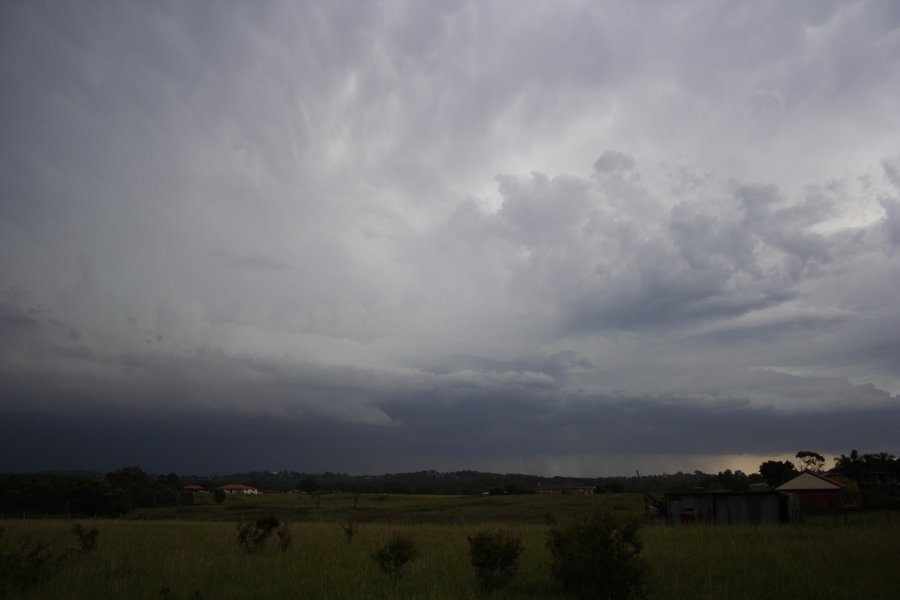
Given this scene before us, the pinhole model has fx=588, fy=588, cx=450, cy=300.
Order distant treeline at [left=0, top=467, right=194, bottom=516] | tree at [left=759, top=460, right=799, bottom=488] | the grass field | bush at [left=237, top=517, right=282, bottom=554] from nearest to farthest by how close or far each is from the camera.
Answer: the grass field, bush at [left=237, top=517, right=282, bottom=554], distant treeline at [left=0, top=467, right=194, bottom=516], tree at [left=759, top=460, right=799, bottom=488]

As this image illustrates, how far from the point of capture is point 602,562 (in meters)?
9.80

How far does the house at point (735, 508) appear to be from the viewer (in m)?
30.3

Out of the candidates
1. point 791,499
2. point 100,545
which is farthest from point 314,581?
point 791,499

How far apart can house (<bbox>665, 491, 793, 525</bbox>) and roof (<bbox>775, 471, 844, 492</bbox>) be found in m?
20.1

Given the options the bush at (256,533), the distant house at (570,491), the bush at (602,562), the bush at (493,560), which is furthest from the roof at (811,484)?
the bush at (602,562)

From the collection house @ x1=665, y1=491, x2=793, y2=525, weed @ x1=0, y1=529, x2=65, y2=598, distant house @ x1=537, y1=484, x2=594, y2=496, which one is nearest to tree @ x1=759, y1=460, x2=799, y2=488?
distant house @ x1=537, y1=484, x2=594, y2=496

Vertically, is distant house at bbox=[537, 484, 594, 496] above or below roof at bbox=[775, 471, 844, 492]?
below

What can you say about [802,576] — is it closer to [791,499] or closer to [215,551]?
[215,551]

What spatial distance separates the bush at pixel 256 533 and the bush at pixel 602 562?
9.65 metres

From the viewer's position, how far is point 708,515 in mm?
30672

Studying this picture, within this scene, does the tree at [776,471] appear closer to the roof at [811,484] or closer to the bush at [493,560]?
the roof at [811,484]

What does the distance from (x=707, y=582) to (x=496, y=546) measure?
4.48 m

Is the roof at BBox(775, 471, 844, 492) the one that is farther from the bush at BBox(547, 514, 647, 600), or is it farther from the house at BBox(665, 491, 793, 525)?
the bush at BBox(547, 514, 647, 600)

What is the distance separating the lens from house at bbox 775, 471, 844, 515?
45.9 m
